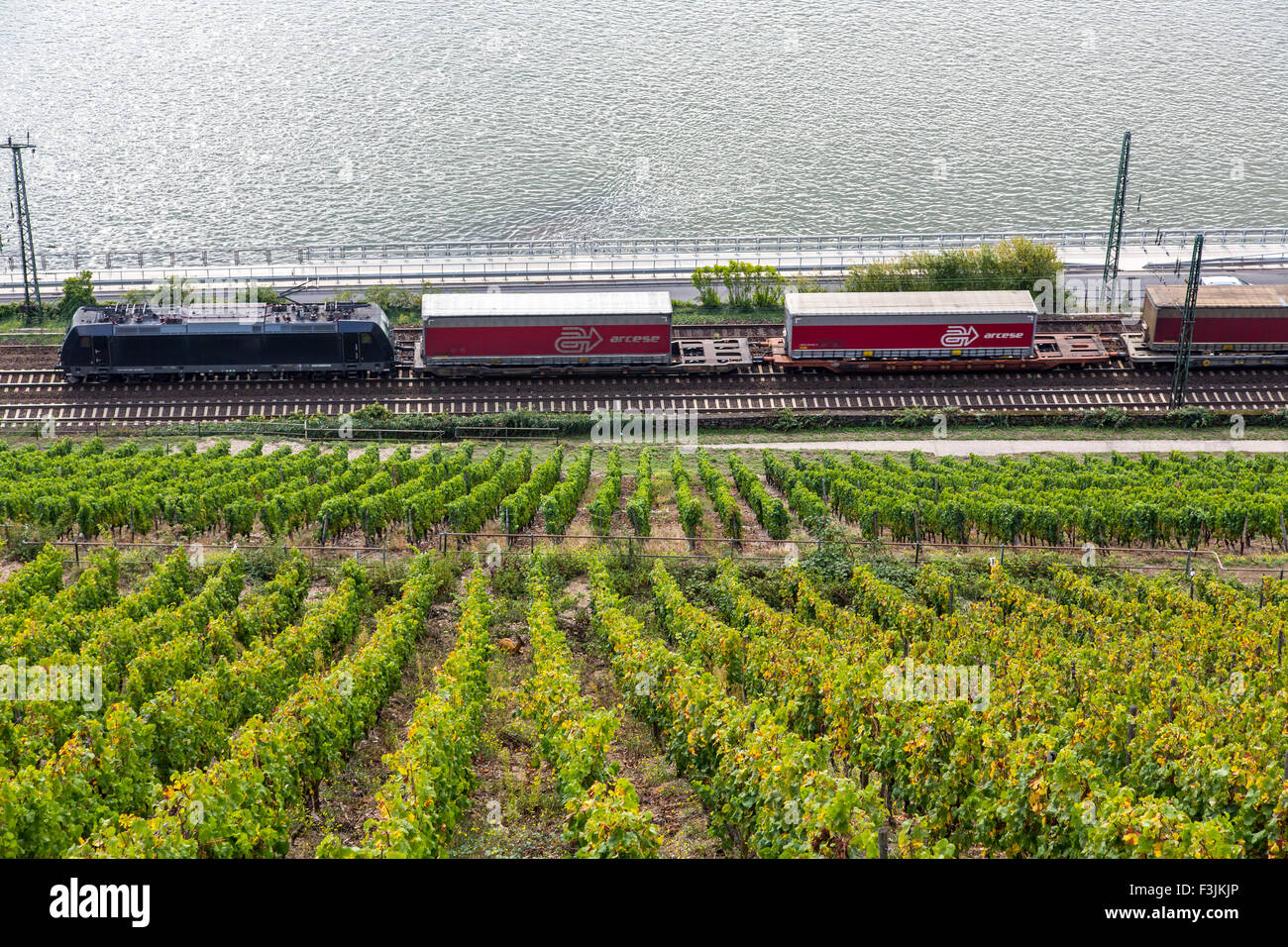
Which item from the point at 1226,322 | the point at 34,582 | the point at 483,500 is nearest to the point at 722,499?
the point at 483,500

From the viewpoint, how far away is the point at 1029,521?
126ft

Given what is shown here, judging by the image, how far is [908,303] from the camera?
Result: 191 feet

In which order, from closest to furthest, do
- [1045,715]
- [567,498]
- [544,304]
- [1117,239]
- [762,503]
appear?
[1045,715]
[762,503]
[567,498]
[544,304]
[1117,239]

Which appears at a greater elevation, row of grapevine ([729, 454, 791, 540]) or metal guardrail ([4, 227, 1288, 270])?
metal guardrail ([4, 227, 1288, 270])

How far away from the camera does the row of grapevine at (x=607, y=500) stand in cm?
3844

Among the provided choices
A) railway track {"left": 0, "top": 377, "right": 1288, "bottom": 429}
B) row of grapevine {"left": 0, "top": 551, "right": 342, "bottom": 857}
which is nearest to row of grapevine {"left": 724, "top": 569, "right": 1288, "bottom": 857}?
row of grapevine {"left": 0, "top": 551, "right": 342, "bottom": 857}

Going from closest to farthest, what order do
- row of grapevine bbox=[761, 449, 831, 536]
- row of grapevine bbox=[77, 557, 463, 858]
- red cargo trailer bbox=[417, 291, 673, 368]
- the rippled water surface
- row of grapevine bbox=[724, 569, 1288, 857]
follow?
row of grapevine bbox=[77, 557, 463, 858]
row of grapevine bbox=[724, 569, 1288, 857]
row of grapevine bbox=[761, 449, 831, 536]
red cargo trailer bbox=[417, 291, 673, 368]
the rippled water surface

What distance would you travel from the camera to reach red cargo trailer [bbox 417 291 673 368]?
57.3 meters

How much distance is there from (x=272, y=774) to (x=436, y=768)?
271cm

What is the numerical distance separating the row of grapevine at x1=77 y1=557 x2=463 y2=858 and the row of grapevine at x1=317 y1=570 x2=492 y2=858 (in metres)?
1.25

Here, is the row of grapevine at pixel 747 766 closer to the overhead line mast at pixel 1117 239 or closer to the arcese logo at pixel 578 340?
the arcese logo at pixel 578 340

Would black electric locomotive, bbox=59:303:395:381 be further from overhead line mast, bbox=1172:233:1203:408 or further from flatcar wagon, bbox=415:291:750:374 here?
overhead line mast, bbox=1172:233:1203:408

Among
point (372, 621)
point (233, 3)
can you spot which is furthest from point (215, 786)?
point (233, 3)

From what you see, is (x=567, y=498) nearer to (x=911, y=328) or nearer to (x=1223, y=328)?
(x=911, y=328)
